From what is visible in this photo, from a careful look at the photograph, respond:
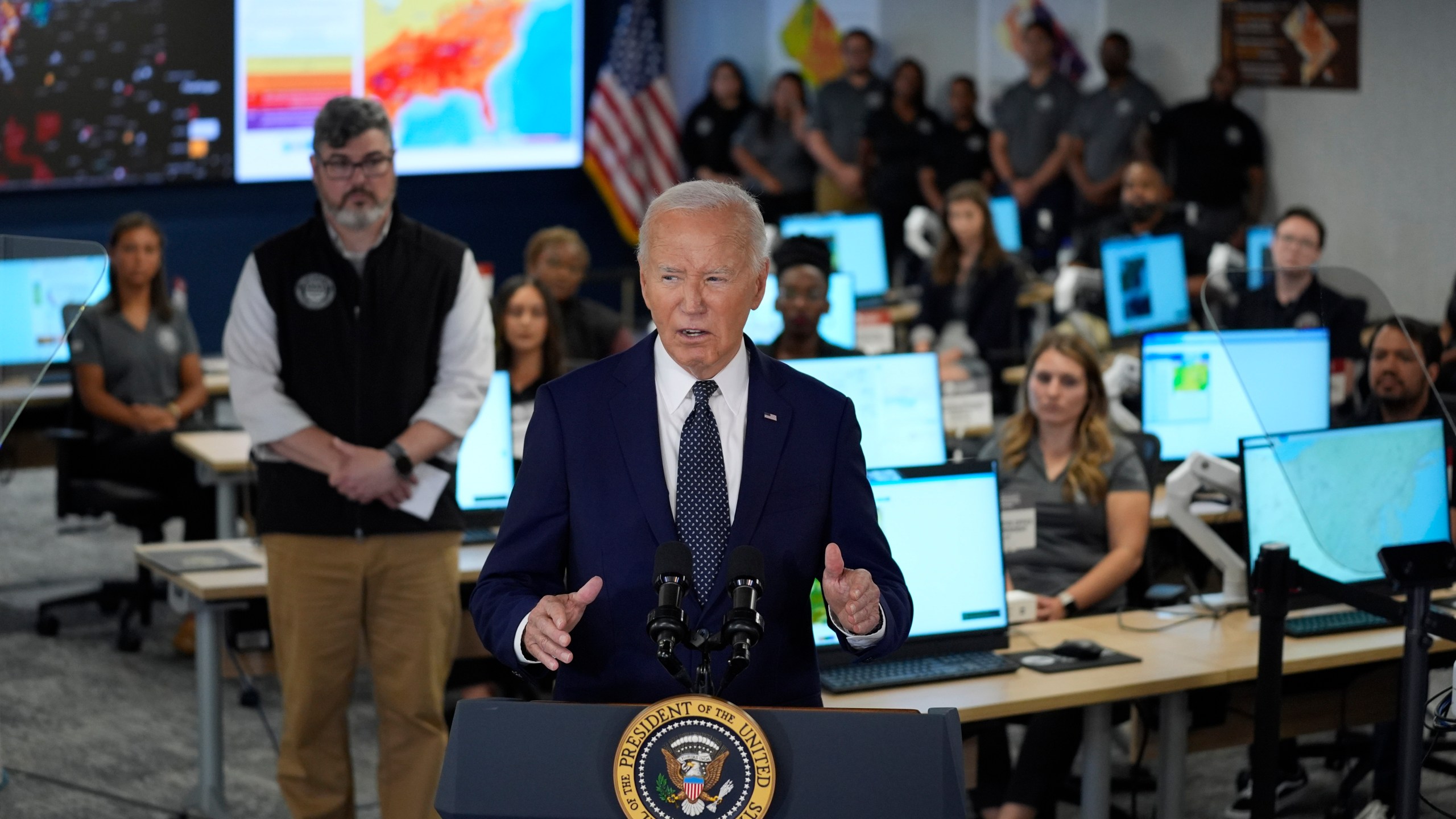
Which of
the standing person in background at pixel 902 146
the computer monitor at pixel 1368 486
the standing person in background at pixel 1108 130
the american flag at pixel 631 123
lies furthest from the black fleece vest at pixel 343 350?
the standing person in background at pixel 902 146

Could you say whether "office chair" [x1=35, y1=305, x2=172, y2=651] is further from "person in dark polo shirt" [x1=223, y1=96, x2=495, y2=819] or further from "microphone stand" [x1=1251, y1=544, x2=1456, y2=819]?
"microphone stand" [x1=1251, y1=544, x2=1456, y2=819]

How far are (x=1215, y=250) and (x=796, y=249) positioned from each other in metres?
4.46

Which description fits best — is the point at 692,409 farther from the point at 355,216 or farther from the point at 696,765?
the point at 355,216

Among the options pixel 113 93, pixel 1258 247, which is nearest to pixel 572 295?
pixel 1258 247

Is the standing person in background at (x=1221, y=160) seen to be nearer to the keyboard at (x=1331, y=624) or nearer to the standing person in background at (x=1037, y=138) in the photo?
the standing person in background at (x=1037, y=138)

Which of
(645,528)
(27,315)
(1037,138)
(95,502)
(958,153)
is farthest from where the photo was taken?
(958,153)

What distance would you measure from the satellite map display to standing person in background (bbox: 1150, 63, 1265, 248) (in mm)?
6181

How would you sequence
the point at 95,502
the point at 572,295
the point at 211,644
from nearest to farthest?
the point at 211,644 → the point at 95,502 → the point at 572,295

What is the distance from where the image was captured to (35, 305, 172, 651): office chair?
6117mm

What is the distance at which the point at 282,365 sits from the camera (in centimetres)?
364

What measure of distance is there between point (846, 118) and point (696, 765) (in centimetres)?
1114

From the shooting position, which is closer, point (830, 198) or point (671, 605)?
point (671, 605)

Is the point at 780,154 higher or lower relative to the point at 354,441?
higher

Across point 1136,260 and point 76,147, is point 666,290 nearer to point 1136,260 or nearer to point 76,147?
point 1136,260
